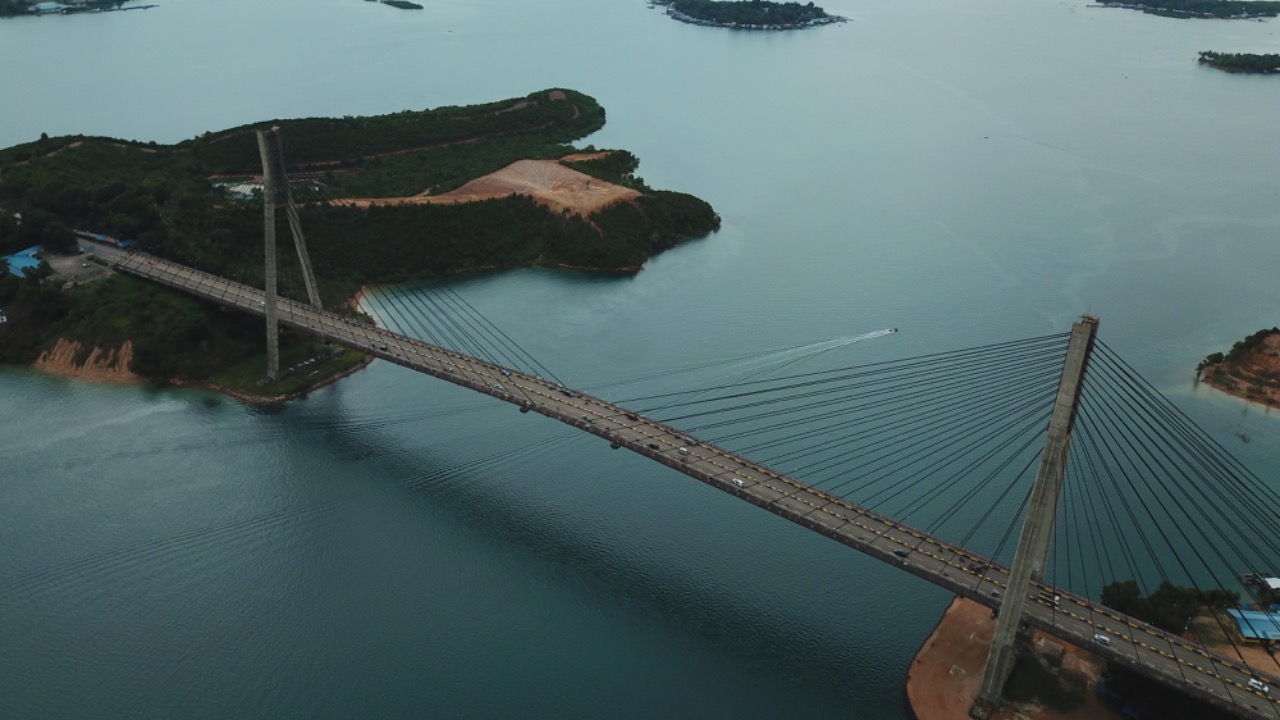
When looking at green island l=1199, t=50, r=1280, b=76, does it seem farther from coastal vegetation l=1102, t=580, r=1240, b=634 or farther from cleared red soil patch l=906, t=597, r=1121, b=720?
cleared red soil patch l=906, t=597, r=1121, b=720

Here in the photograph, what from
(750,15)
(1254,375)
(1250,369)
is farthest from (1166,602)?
(750,15)

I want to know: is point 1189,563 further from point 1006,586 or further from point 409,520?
point 409,520

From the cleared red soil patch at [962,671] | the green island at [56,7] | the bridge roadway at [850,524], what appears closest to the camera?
the bridge roadway at [850,524]

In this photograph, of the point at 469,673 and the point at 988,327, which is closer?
the point at 469,673

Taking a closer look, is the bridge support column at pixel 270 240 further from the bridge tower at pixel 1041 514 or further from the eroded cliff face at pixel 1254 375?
the eroded cliff face at pixel 1254 375

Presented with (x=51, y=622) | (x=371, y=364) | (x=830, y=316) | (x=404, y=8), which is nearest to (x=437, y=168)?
(x=371, y=364)

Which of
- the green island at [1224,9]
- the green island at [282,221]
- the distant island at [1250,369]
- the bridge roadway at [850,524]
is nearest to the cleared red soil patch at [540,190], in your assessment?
the green island at [282,221]

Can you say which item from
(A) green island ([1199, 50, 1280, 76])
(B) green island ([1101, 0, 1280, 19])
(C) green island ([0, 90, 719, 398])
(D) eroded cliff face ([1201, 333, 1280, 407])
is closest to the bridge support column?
(C) green island ([0, 90, 719, 398])
